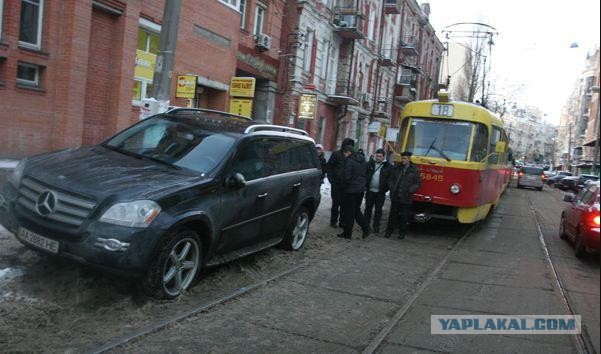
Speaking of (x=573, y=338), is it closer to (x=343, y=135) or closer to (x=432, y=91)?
(x=343, y=135)

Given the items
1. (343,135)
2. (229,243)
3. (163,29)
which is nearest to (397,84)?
(343,135)

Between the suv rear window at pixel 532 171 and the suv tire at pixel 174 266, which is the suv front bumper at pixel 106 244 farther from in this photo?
the suv rear window at pixel 532 171

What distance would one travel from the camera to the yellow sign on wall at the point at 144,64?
15.8m

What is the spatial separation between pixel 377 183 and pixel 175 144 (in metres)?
5.75

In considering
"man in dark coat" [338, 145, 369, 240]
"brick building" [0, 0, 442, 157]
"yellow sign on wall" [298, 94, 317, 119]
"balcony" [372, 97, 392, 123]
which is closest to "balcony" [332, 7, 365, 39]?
"brick building" [0, 0, 442, 157]

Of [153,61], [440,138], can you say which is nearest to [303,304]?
[440,138]

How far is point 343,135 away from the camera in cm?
3325

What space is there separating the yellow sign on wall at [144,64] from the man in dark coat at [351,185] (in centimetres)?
818

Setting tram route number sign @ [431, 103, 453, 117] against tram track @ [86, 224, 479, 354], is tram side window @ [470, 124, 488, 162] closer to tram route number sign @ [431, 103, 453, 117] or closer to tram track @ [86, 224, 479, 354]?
tram route number sign @ [431, 103, 453, 117]

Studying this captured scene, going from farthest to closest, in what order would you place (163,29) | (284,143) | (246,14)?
1. (246,14)
2. (163,29)
3. (284,143)

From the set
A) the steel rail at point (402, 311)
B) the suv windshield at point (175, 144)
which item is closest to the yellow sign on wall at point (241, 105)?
the steel rail at point (402, 311)

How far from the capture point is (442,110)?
475 inches

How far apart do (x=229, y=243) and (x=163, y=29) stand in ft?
15.0

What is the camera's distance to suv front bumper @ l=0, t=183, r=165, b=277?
Result: 16.2ft
